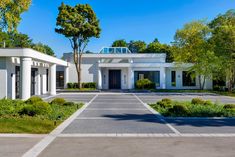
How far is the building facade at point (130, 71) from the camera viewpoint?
144 feet

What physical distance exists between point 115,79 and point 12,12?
27.3 meters

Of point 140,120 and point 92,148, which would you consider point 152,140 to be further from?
point 140,120

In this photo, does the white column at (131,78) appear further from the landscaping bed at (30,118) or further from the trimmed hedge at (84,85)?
the landscaping bed at (30,118)

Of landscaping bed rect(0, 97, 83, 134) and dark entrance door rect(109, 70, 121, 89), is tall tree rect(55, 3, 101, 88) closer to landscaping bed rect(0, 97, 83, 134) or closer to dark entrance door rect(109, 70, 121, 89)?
dark entrance door rect(109, 70, 121, 89)

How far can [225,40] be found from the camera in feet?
115

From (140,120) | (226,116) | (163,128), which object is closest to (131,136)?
(163,128)

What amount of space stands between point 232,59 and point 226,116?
70.2 feet

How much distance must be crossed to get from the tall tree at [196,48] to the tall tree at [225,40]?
1.29 metres

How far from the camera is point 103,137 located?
33.4 feet

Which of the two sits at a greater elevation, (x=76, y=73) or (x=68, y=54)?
(x=68, y=54)

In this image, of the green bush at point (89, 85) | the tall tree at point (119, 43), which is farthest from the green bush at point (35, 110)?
the tall tree at point (119, 43)

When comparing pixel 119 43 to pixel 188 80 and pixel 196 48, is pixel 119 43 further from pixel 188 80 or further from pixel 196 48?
pixel 196 48

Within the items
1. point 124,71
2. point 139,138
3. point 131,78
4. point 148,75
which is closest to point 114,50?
point 124,71

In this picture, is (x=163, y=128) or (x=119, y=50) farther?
(x=119, y=50)
